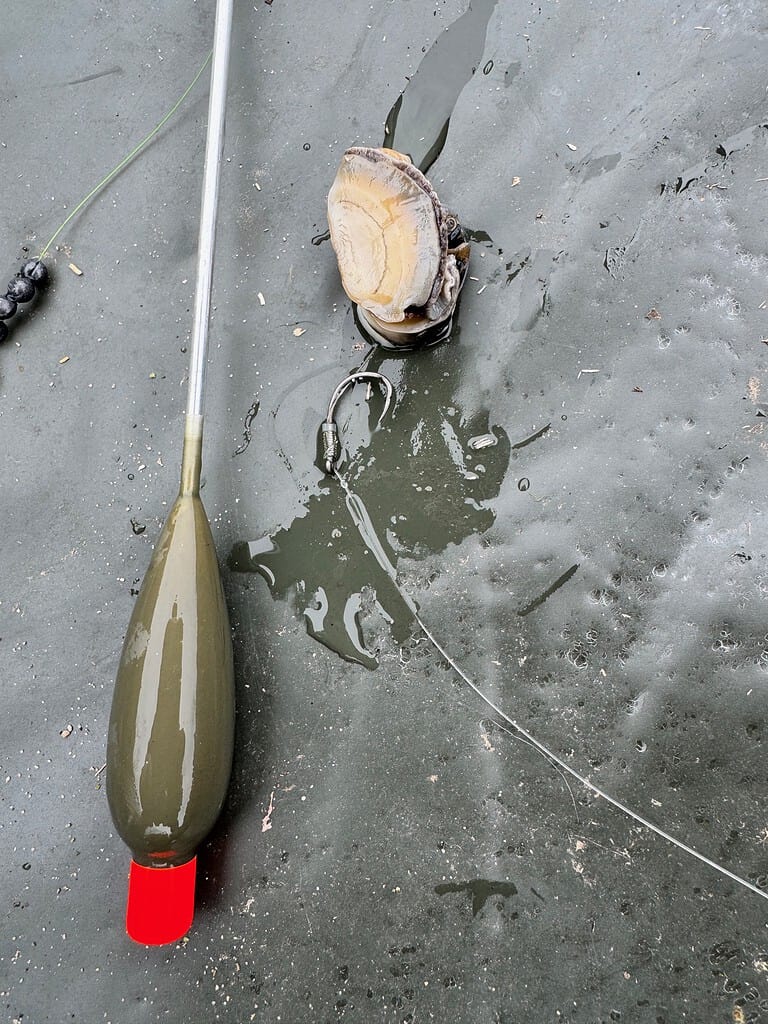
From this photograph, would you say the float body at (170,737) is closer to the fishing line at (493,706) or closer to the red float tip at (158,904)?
the red float tip at (158,904)

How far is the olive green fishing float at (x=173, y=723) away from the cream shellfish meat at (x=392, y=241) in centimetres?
54

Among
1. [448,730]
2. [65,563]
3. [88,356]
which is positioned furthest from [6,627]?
[448,730]

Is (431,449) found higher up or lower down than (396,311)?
lower down

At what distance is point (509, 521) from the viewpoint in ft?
5.08

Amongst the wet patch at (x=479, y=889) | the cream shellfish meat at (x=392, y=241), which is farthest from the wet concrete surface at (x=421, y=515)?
the cream shellfish meat at (x=392, y=241)

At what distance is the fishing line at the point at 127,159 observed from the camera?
1666 mm

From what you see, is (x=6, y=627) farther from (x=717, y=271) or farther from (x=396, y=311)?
(x=717, y=271)

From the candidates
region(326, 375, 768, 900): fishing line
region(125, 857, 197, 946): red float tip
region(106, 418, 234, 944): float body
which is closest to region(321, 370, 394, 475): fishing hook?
region(326, 375, 768, 900): fishing line

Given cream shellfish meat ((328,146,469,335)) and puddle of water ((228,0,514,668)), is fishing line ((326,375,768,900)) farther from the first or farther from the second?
cream shellfish meat ((328,146,469,335))

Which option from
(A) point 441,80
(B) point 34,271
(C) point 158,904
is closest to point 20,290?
(B) point 34,271

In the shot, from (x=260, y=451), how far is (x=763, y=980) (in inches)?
66.5

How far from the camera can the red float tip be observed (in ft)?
4.37

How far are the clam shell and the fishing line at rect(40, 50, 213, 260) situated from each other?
1.92 feet

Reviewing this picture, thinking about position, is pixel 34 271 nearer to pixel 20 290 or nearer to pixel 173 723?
pixel 20 290
